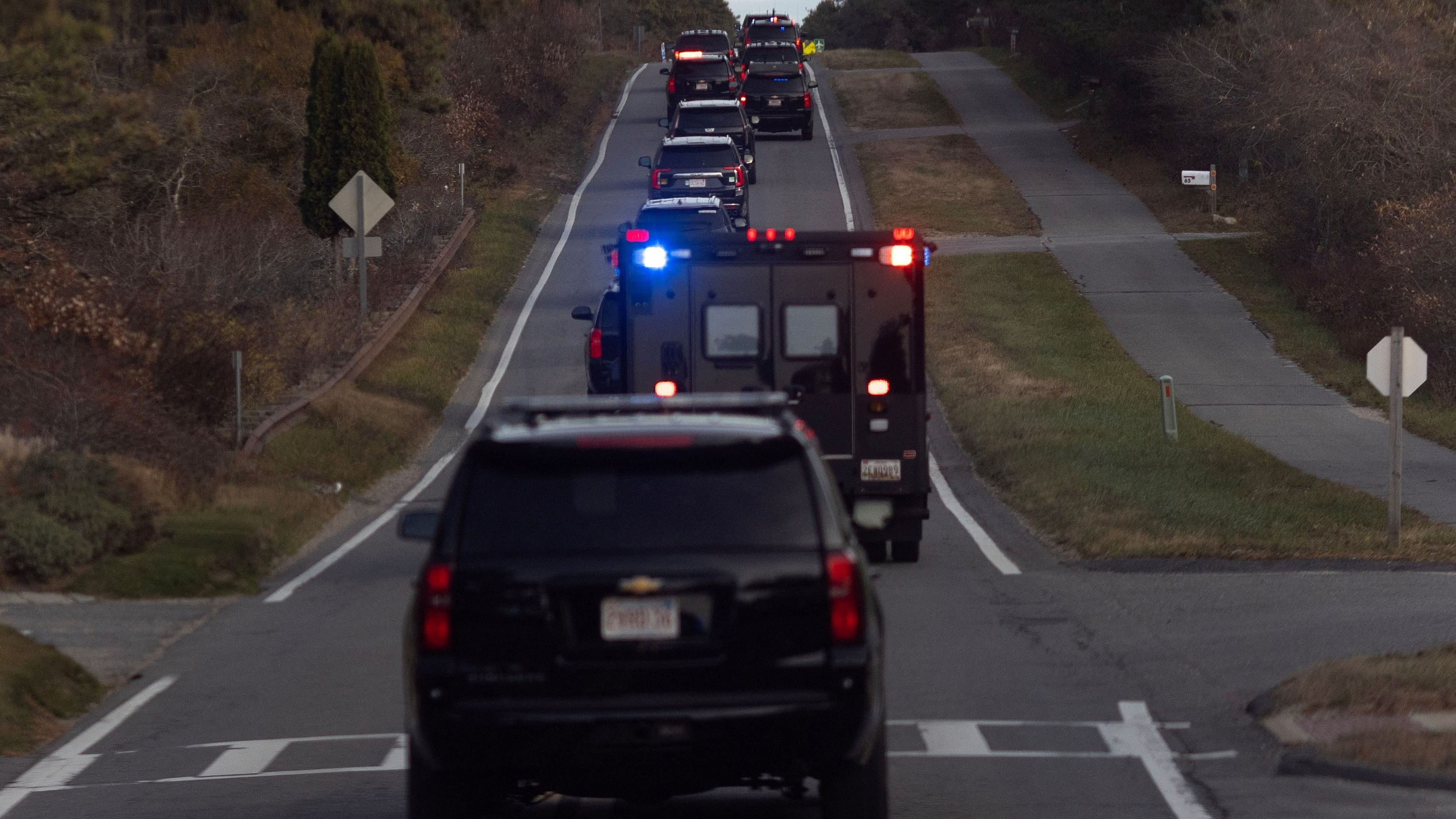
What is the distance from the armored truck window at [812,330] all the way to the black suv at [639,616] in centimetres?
886

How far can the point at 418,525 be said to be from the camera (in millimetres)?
7633

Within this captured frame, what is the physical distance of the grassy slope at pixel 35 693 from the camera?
10.3 metres

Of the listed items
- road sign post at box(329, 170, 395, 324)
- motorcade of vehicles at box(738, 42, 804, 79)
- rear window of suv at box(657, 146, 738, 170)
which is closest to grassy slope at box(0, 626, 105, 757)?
road sign post at box(329, 170, 395, 324)

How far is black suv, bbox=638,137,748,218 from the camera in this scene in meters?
37.4

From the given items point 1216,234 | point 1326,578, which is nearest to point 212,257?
point 1326,578

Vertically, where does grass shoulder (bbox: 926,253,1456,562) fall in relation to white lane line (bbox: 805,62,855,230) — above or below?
below

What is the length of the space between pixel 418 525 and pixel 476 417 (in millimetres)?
18169

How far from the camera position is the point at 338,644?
12.6 meters

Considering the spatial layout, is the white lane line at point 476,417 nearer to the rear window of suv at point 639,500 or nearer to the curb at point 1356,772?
the rear window of suv at point 639,500

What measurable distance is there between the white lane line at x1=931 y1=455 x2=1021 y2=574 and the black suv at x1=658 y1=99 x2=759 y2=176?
2232cm

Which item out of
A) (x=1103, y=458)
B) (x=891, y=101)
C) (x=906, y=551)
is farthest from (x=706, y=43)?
(x=906, y=551)

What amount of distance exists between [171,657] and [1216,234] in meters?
33.7

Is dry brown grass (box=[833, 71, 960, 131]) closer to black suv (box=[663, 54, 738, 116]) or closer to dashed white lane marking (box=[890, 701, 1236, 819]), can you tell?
black suv (box=[663, 54, 738, 116])

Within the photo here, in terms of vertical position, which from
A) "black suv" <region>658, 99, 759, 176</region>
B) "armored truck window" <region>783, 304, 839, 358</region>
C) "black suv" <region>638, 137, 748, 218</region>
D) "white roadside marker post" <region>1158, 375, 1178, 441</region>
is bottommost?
"white roadside marker post" <region>1158, 375, 1178, 441</region>
